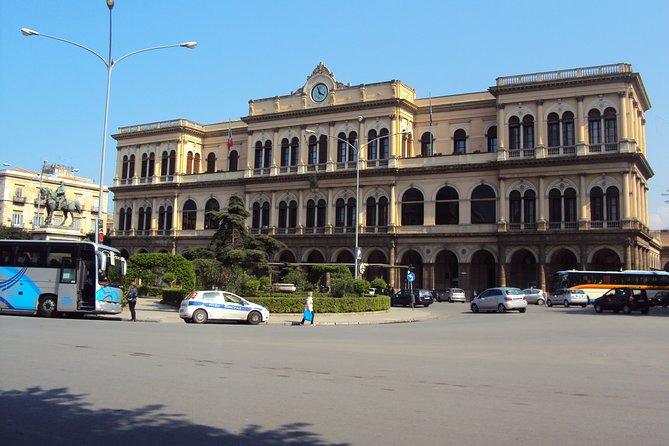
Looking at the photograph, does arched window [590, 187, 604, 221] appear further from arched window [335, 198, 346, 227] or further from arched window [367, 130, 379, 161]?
arched window [335, 198, 346, 227]

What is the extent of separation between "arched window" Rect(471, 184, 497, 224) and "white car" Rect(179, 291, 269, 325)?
30798 mm

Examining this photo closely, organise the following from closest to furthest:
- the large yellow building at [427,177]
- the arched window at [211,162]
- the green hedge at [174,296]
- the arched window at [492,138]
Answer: the green hedge at [174,296], the large yellow building at [427,177], the arched window at [492,138], the arched window at [211,162]

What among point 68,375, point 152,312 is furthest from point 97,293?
point 68,375

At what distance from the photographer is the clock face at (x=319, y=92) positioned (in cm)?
5884

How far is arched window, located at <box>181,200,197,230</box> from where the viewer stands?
66062 mm

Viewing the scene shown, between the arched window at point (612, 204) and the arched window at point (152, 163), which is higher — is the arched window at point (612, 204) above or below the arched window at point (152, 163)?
below

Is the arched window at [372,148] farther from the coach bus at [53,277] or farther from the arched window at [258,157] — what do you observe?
the coach bus at [53,277]

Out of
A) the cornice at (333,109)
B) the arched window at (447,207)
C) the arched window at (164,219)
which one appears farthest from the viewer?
the arched window at (164,219)

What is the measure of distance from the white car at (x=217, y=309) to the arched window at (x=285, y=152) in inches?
1441

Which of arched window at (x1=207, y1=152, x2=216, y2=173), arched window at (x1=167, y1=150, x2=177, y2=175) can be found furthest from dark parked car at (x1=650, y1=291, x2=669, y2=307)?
arched window at (x1=167, y1=150, x2=177, y2=175)

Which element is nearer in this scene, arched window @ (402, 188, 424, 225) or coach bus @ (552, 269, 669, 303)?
coach bus @ (552, 269, 669, 303)

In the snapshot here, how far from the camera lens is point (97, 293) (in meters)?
25.5

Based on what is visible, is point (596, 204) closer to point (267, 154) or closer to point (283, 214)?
point (283, 214)

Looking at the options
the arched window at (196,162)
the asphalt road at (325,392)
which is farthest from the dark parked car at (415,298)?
the arched window at (196,162)
